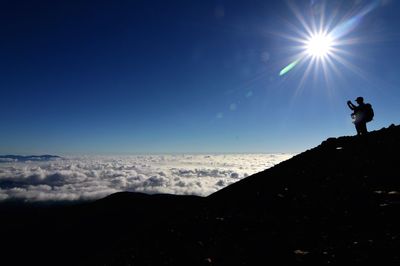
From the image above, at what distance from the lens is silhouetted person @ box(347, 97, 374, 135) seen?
1822 centimetres

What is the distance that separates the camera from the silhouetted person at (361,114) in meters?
18.2

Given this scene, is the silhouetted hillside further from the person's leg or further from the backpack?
the backpack

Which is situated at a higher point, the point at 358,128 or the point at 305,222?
the point at 358,128

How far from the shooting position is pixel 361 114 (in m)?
18.4

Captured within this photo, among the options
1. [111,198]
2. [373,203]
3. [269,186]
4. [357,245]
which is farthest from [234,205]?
[111,198]

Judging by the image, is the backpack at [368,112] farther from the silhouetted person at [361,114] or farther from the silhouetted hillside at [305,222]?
the silhouetted hillside at [305,222]

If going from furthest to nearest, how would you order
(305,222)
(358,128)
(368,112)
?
(358,128) < (368,112) < (305,222)

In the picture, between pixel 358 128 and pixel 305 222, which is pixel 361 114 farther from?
pixel 305 222

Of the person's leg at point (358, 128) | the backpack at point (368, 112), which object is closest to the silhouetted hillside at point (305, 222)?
the person's leg at point (358, 128)

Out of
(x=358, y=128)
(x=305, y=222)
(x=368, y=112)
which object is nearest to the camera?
(x=305, y=222)

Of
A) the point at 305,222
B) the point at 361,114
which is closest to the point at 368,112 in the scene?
the point at 361,114

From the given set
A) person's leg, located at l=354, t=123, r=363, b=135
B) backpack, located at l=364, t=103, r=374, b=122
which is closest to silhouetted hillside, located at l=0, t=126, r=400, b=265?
person's leg, located at l=354, t=123, r=363, b=135

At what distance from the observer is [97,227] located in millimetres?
158875

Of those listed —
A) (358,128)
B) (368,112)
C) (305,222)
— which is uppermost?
(368,112)
